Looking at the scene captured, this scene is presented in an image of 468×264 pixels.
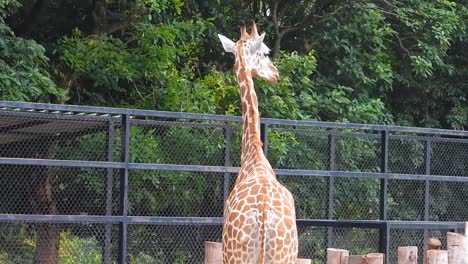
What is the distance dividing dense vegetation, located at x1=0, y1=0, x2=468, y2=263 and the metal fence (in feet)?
0.10

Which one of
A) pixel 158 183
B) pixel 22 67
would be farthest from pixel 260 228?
pixel 22 67

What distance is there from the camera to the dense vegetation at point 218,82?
1234cm

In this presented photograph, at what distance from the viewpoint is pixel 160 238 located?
12367mm

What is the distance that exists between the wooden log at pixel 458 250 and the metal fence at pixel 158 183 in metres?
0.84

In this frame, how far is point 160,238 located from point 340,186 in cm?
297

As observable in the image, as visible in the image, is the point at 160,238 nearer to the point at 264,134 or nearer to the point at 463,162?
the point at 264,134

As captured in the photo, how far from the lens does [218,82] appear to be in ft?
48.0

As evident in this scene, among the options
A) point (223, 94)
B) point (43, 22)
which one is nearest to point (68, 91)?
point (43, 22)

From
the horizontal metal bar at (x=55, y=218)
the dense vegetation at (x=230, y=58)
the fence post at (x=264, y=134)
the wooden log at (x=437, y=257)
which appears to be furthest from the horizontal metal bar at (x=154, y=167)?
the dense vegetation at (x=230, y=58)

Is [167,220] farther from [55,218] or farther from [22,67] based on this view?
[22,67]

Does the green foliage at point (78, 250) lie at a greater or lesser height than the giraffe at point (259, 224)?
lesser

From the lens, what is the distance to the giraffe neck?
8.81 meters

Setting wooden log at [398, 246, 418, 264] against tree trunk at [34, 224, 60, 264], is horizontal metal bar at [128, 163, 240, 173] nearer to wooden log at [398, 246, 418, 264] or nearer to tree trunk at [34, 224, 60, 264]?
tree trunk at [34, 224, 60, 264]

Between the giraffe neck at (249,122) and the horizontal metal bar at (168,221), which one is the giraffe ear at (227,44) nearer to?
the giraffe neck at (249,122)
